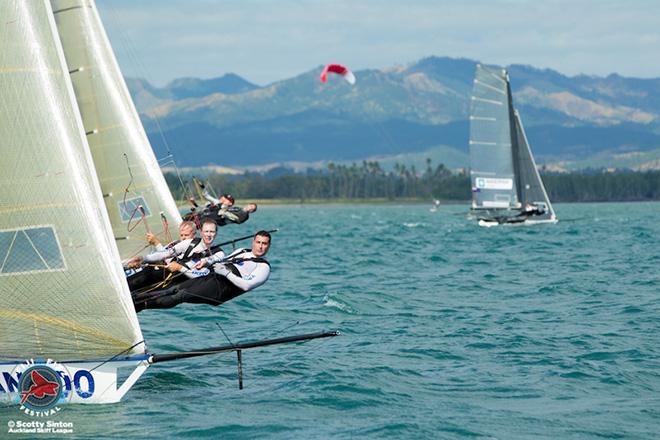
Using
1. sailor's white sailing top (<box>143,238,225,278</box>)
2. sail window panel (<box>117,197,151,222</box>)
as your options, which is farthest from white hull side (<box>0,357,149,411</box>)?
sail window panel (<box>117,197,151,222</box>)

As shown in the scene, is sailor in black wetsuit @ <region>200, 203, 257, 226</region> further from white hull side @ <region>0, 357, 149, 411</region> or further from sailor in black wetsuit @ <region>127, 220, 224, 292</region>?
white hull side @ <region>0, 357, 149, 411</region>

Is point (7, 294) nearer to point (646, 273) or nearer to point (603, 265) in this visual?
point (646, 273)

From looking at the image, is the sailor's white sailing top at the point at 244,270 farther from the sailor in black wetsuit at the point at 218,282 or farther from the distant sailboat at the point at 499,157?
the distant sailboat at the point at 499,157

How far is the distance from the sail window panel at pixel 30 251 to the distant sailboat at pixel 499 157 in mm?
59199

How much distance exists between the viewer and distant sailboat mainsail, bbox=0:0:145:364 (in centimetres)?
1327

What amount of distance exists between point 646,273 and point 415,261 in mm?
9890

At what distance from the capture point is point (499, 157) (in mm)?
72625

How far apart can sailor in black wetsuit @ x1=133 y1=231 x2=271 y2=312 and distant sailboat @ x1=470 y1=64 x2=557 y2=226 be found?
56.5 m

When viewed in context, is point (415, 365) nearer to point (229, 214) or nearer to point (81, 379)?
point (229, 214)

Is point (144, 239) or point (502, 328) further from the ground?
point (144, 239)

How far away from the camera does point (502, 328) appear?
70.6 ft

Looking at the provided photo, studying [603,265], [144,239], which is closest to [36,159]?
[144,239]

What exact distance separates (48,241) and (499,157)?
61.1 metres

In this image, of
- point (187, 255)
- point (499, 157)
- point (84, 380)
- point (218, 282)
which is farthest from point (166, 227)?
point (499, 157)
